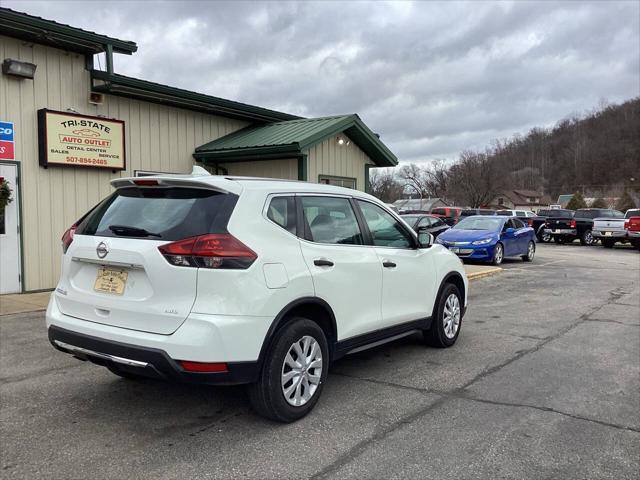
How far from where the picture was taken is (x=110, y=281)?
3.74 m

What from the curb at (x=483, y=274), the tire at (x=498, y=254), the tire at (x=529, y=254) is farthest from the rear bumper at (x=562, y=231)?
the curb at (x=483, y=274)

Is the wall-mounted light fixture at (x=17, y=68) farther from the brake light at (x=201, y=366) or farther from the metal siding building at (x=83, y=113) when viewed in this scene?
the brake light at (x=201, y=366)

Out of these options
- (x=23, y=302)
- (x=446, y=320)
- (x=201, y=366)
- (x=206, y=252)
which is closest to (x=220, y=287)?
(x=206, y=252)

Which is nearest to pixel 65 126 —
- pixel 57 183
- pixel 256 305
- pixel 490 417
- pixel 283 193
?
pixel 57 183

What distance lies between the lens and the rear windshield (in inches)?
140

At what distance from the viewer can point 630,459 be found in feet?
11.3

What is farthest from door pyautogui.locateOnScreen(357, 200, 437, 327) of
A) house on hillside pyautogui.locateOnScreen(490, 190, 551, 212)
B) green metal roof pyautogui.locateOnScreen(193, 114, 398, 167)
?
house on hillside pyautogui.locateOnScreen(490, 190, 551, 212)

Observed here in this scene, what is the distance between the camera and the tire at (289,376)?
3.73 meters

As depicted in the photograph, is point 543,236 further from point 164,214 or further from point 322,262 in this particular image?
point 164,214

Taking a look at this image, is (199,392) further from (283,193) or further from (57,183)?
(57,183)

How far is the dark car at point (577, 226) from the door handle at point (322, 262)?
80.8 ft

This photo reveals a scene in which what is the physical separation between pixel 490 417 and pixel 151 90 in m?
8.77

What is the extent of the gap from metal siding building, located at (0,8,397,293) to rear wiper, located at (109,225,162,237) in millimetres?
6355

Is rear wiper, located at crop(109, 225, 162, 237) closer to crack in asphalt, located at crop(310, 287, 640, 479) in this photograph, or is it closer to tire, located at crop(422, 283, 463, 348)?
crack in asphalt, located at crop(310, 287, 640, 479)
